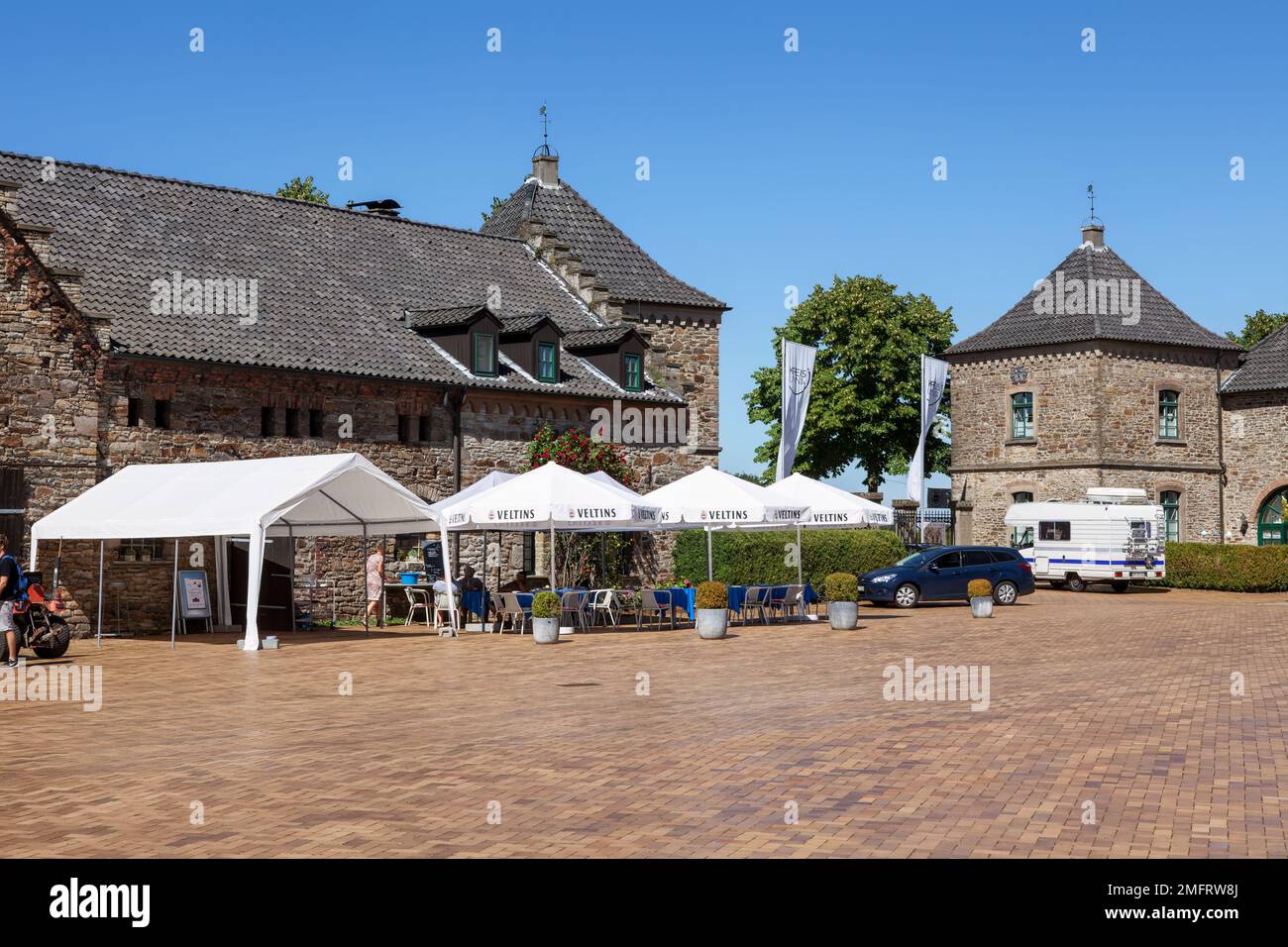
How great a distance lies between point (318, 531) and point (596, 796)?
18.6 m

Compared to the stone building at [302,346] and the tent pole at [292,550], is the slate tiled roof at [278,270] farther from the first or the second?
the tent pole at [292,550]

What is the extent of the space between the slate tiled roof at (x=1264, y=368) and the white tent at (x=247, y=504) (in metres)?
34.4

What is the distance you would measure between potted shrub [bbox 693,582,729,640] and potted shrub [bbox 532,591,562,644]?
2.47m

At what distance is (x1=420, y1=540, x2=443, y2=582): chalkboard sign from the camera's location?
31594mm

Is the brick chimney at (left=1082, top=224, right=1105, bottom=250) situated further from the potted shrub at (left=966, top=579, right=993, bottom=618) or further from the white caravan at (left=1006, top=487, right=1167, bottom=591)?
the potted shrub at (left=966, top=579, right=993, bottom=618)

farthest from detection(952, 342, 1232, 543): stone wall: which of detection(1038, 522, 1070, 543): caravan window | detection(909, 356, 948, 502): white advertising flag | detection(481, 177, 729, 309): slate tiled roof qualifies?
detection(481, 177, 729, 309): slate tiled roof

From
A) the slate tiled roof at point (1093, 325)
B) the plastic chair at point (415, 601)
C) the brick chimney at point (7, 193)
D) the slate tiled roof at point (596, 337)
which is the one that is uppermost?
the slate tiled roof at point (1093, 325)

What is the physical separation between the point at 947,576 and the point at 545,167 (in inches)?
670

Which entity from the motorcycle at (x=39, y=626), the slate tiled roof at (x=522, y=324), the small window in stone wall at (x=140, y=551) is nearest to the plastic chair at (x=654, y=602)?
the small window in stone wall at (x=140, y=551)

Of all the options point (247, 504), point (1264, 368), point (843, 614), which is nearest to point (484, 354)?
point (843, 614)

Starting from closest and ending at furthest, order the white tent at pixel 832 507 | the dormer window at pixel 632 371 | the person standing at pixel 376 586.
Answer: the white tent at pixel 832 507 < the person standing at pixel 376 586 < the dormer window at pixel 632 371

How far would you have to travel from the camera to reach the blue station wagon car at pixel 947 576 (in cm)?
3425

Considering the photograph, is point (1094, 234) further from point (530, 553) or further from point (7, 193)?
point (7, 193)

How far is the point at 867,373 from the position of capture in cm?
5684
